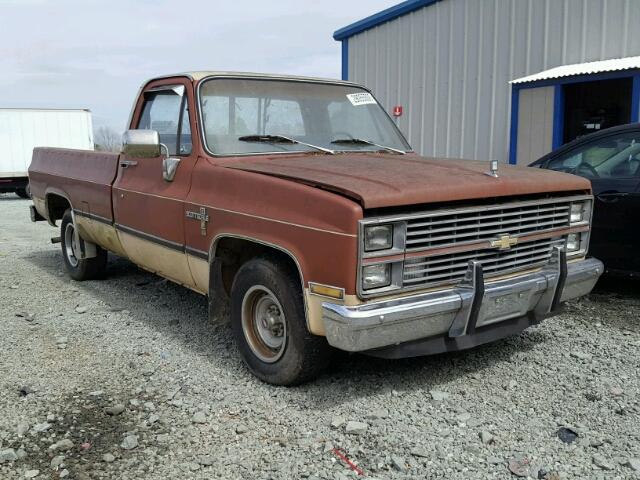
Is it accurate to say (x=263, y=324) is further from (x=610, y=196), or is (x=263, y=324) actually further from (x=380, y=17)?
(x=380, y=17)

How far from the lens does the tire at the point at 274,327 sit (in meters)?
3.48

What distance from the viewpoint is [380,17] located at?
46.3 ft

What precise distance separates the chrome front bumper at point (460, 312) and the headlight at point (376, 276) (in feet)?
0.30

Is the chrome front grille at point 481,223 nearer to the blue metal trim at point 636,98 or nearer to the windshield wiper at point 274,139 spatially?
the windshield wiper at point 274,139

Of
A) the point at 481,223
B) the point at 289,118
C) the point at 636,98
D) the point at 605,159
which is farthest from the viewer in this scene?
the point at 636,98

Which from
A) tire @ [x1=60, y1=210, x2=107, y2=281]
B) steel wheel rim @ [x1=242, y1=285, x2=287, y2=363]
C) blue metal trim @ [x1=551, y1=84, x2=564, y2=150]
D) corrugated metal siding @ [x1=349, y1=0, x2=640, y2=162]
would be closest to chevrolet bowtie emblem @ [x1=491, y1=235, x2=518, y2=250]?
steel wheel rim @ [x1=242, y1=285, x2=287, y2=363]

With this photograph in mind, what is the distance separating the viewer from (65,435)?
319 centimetres

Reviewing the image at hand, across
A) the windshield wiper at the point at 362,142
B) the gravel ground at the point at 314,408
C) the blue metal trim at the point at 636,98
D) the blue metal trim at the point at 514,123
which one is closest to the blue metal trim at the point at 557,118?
the blue metal trim at the point at 514,123

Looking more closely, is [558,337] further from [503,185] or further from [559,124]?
[559,124]

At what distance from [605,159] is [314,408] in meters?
3.54

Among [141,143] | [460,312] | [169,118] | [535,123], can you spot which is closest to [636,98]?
[535,123]

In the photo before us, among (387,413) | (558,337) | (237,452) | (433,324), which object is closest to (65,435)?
(237,452)

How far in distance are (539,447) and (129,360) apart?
261cm

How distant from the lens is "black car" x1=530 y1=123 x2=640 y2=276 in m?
5.12
